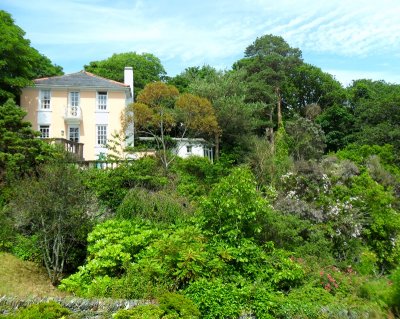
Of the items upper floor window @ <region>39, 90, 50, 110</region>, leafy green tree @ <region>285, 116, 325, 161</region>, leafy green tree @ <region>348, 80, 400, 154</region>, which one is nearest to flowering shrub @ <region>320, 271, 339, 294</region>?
leafy green tree @ <region>285, 116, 325, 161</region>

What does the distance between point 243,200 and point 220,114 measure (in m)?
17.2

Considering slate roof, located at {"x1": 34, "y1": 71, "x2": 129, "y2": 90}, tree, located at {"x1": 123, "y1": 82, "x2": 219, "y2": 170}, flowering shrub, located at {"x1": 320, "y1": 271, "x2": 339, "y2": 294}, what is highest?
slate roof, located at {"x1": 34, "y1": 71, "x2": 129, "y2": 90}

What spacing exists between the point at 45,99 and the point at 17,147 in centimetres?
1317

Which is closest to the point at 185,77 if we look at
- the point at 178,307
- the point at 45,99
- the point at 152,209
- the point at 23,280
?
the point at 45,99

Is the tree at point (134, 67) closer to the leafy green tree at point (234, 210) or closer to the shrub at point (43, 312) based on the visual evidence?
the leafy green tree at point (234, 210)

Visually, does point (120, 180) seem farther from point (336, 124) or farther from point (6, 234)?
point (336, 124)

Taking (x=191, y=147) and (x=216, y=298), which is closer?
(x=216, y=298)

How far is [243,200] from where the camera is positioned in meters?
11.0

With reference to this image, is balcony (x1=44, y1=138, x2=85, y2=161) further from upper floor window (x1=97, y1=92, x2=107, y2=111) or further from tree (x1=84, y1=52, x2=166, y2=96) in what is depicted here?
tree (x1=84, y1=52, x2=166, y2=96)

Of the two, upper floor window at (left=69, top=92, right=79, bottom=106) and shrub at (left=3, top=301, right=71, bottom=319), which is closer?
shrub at (left=3, top=301, right=71, bottom=319)

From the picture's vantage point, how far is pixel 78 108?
28688 millimetres

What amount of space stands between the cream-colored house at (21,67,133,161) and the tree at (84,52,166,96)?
329 inches

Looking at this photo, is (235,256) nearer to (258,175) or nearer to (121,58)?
(258,175)

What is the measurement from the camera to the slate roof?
92.9ft
